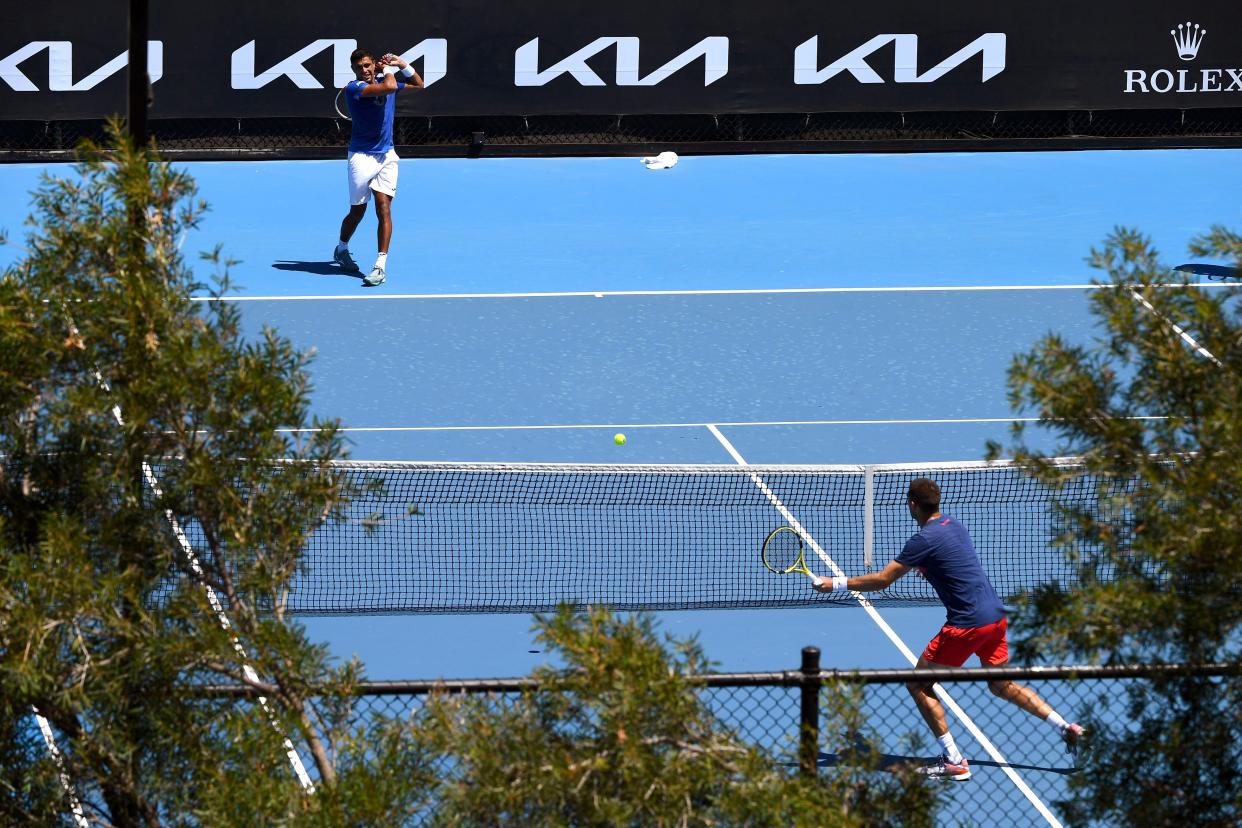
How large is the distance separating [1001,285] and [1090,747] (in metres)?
14.0

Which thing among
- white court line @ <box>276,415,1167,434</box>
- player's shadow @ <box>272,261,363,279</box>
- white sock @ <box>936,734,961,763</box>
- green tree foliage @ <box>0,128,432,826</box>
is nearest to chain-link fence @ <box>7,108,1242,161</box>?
player's shadow @ <box>272,261,363,279</box>

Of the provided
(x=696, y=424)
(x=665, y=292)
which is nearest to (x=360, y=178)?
(x=665, y=292)

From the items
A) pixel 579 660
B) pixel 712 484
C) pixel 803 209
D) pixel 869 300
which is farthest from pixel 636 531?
pixel 803 209

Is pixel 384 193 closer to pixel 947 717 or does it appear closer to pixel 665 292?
pixel 665 292

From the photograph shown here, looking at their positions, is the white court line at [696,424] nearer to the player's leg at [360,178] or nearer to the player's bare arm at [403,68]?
the player's leg at [360,178]

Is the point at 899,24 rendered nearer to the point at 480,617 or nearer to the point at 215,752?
the point at 480,617

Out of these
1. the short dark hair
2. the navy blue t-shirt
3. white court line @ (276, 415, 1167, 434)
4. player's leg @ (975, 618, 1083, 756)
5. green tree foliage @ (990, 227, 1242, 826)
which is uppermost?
white court line @ (276, 415, 1167, 434)

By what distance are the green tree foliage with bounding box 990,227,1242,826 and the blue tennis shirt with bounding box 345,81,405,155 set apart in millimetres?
11974

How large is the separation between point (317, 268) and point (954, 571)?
428 inches

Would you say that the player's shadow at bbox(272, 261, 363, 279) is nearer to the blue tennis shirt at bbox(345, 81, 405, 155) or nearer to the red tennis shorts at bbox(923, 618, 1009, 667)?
the blue tennis shirt at bbox(345, 81, 405, 155)

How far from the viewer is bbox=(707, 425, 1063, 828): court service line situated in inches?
321

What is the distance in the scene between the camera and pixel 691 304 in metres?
17.4

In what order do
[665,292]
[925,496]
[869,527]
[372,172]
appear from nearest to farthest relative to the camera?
[925,496] < [869,527] < [372,172] < [665,292]

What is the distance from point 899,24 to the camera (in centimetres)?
2028
